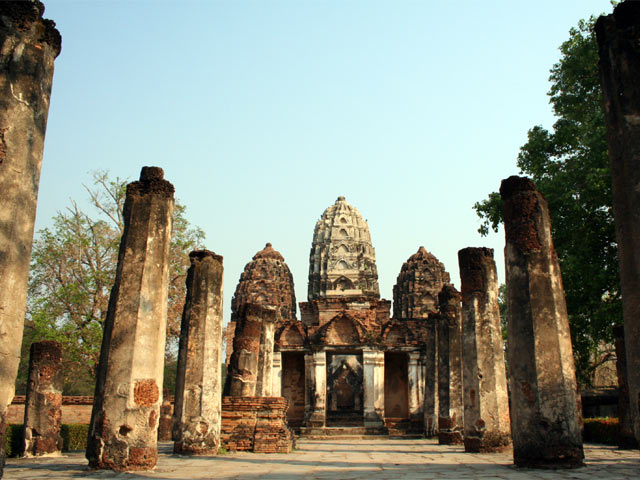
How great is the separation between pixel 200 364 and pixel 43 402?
4.04 m

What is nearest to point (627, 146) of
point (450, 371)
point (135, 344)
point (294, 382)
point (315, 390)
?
point (135, 344)

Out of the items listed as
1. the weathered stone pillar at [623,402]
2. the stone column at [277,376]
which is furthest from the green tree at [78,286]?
the weathered stone pillar at [623,402]

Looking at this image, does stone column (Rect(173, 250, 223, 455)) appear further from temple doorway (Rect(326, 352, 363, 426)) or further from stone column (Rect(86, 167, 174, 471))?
temple doorway (Rect(326, 352, 363, 426))

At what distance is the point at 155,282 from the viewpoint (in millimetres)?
7867

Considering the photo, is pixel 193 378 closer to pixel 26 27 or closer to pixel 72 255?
pixel 26 27

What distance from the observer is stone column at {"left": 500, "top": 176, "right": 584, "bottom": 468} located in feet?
25.5

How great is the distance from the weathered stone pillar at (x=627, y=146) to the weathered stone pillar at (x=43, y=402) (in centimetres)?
1107

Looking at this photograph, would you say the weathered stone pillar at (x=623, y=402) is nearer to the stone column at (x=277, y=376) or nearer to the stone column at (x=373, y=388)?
the stone column at (x=373, y=388)

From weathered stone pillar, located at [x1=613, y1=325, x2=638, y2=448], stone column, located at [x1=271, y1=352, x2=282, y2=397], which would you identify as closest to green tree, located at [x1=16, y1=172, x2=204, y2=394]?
stone column, located at [x1=271, y1=352, x2=282, y2=397]

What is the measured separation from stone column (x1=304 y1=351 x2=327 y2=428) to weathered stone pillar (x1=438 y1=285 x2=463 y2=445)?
26.4ft

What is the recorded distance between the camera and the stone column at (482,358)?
11.4 meters

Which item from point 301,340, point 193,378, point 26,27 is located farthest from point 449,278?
point 26,27

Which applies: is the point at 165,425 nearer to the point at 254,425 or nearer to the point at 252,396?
the point at 252,396

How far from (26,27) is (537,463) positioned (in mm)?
7421
